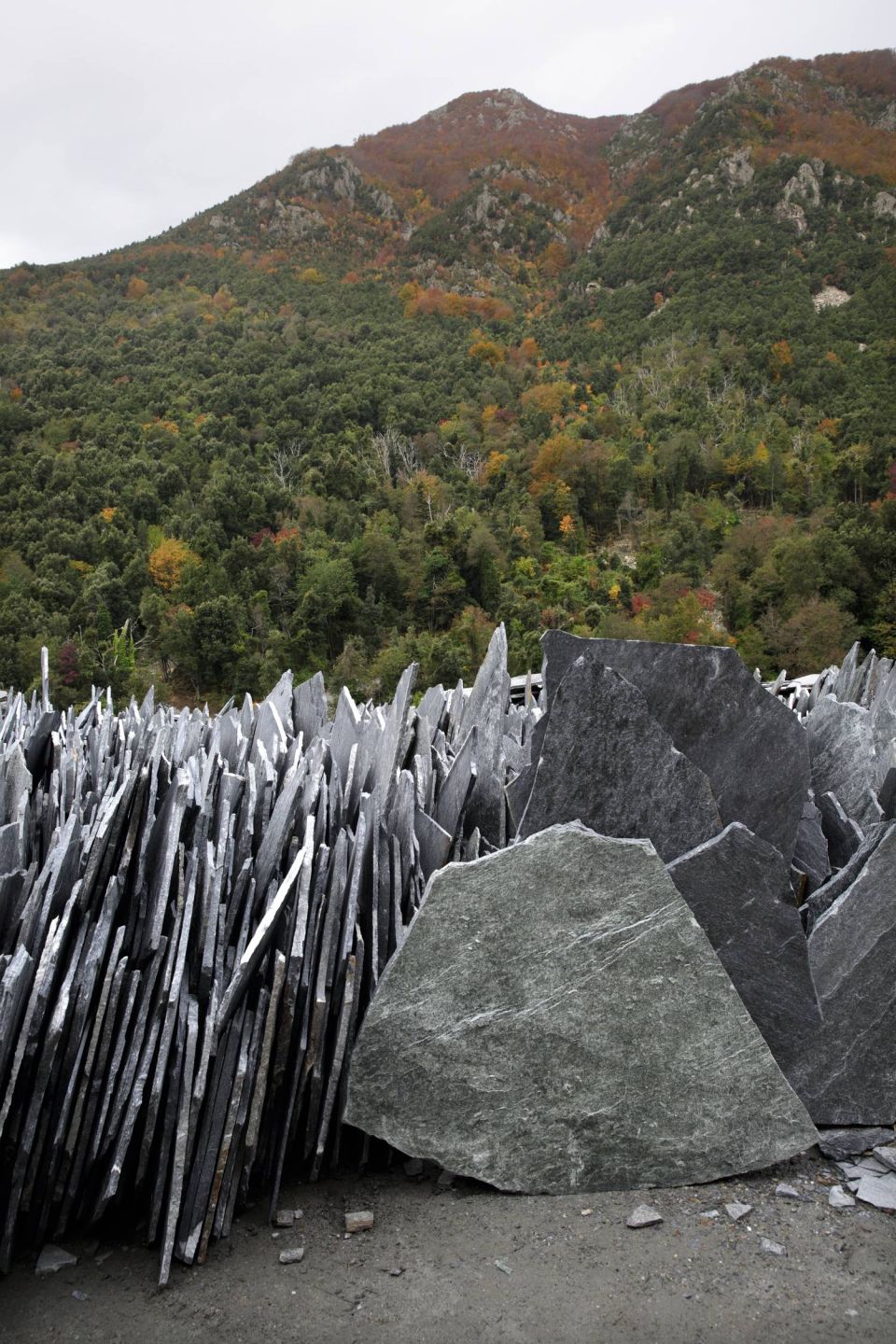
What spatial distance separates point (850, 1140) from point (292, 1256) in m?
1.41

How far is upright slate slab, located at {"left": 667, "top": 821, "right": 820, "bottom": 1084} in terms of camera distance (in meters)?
2.16

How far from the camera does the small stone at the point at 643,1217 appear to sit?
1.89 m

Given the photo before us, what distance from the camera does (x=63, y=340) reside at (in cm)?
6019

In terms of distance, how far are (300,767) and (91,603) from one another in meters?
32.9

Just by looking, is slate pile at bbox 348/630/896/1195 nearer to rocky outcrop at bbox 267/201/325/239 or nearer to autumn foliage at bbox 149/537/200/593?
autumn foliage at bbox 149/537/200/593

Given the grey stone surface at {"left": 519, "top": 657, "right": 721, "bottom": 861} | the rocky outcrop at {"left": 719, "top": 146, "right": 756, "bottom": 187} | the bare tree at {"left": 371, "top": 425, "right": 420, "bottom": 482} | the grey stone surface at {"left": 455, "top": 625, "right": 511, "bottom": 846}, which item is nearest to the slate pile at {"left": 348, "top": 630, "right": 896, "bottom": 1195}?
the grey stone surface at {"left": 519, "top": 657, "right": 721, "bottom": 861}

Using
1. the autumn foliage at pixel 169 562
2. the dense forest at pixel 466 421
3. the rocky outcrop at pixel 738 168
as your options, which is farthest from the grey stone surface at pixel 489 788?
the rocky outcrop at pixel 738 168

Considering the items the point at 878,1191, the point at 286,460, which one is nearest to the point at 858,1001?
the point at 878,1191

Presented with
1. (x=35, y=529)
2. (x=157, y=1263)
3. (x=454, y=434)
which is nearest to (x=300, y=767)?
(x=157, y=1263)

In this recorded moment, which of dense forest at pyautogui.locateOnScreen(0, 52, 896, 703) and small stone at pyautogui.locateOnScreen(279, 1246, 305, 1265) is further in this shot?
dense forest at pyautogui.locateOnScreen(0, 52, 896, 703)

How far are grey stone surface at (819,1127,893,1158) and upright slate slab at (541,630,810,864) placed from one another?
740 mm

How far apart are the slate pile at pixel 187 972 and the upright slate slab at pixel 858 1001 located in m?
0.99

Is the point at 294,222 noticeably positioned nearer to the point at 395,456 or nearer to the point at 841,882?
the point at 395,456

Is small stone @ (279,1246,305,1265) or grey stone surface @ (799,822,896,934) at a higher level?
grey stone surface @ (799,822,896,934)
